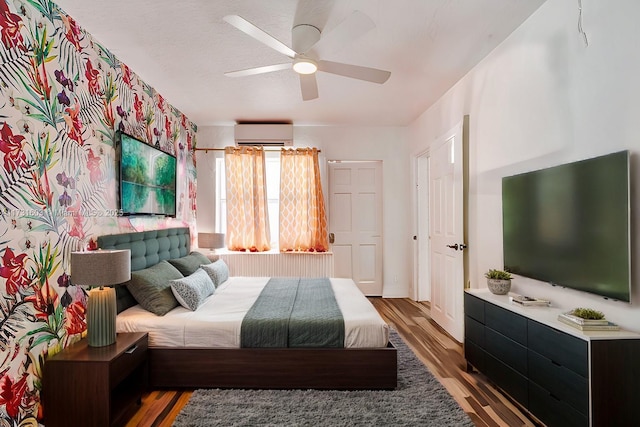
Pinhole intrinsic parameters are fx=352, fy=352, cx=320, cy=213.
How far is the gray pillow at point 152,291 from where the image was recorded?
106 inches

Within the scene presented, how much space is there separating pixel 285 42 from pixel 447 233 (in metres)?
2.43

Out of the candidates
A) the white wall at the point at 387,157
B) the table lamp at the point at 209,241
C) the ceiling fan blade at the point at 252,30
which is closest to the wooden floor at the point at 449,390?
the white wall at the point at 387,157

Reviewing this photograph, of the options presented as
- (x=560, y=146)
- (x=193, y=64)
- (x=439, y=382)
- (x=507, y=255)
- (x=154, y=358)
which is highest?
(x=193, y=64)

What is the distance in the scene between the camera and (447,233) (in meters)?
3.70

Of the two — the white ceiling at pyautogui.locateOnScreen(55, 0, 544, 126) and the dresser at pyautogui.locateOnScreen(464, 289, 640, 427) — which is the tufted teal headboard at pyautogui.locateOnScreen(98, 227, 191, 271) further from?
the dresser at pyautogui.locateOnScreen(464, 289, 640, 427)

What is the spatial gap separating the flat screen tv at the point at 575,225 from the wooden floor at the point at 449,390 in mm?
883

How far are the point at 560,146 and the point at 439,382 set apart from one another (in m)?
A: 1.84

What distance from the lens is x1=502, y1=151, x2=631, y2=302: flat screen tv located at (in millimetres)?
1711

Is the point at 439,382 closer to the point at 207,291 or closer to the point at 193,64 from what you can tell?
the point at 207,291

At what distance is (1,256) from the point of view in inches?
68.5

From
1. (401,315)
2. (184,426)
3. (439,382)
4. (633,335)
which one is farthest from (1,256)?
(401,315)

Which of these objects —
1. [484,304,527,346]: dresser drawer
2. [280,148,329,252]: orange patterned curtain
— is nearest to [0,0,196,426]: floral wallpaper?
[280,148,329,252]: orange patterned curtain

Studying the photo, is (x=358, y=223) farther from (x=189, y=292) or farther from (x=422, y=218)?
(x=189, y=292)

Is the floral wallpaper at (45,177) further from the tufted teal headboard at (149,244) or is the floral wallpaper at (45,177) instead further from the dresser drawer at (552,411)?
the dresser drawer at (552,411)
